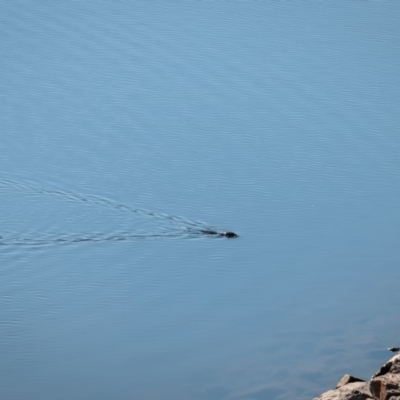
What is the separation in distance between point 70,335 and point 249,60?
11268 mm

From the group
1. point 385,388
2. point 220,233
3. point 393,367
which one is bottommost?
point 385,388

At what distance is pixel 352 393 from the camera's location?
1124 cm

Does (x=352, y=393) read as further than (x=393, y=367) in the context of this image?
No

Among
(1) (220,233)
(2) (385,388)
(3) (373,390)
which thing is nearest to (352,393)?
(3) (373,390)

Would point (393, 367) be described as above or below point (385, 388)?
above

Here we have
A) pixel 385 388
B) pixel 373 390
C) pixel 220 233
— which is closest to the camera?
pixel 385 388

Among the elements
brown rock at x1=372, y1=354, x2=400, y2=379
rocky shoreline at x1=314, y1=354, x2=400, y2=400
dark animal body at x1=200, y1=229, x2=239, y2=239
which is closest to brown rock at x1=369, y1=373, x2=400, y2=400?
rocky shoreline at x1=314, y1=354, x2=400, y2=400

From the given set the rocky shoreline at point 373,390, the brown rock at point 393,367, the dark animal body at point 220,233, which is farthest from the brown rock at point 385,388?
the dark animal body at point 220,233

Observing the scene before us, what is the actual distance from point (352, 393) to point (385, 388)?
1.14ft

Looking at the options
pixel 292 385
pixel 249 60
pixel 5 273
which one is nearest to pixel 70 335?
pixel 5 273

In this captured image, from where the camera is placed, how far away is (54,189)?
1891cm

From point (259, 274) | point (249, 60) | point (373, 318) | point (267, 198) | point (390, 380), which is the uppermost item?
point (249, 60)

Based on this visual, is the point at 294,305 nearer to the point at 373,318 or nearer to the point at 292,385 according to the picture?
the point at 373,318

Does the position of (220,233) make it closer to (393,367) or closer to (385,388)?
(393,367)
